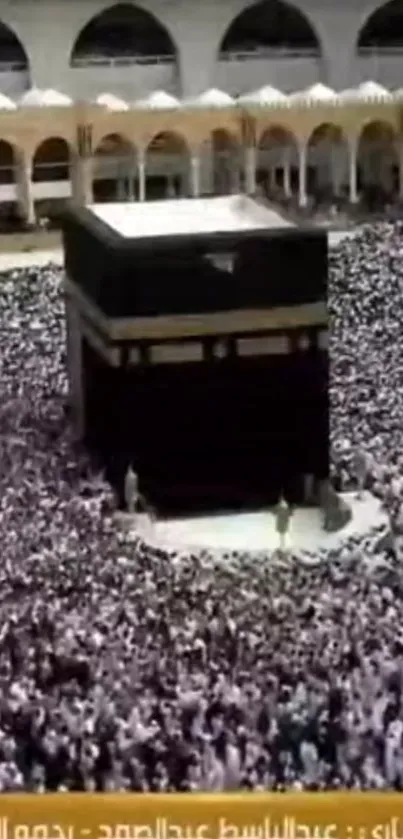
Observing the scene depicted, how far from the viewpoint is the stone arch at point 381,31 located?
4562 millimetres

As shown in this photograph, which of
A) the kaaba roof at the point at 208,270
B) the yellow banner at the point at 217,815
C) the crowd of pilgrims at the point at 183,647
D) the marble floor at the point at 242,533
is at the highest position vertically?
the kaaba roof at the point at 208,270

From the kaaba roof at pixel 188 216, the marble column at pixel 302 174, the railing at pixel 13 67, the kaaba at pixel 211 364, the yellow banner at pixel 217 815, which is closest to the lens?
the yellow banner at pixel 217 815

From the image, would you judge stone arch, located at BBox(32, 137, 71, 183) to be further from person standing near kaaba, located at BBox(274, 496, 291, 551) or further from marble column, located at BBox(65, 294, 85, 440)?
person standing near kaaba, located at BBox(274, 496, 291, 551)

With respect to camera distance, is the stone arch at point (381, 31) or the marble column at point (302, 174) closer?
the marble column at point (302, 174)

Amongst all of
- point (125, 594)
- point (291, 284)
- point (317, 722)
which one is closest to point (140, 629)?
point (125, 594)

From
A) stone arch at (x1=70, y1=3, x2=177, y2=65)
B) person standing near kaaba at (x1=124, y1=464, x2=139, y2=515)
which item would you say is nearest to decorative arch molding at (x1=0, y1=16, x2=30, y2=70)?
stone arch at (x1=70, y1=3, x2=177, y2=65)

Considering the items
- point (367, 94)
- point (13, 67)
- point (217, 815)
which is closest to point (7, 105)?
point (13, 67)

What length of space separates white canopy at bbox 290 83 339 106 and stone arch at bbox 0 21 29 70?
1.86 ft

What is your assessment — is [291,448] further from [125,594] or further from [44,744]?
[44,744]

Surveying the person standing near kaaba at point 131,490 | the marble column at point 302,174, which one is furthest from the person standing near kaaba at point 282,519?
the marble column at point 302,174

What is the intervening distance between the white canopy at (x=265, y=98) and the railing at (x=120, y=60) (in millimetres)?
172

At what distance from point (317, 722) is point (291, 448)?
1.70 feet

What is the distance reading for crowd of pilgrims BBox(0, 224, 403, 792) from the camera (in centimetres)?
382

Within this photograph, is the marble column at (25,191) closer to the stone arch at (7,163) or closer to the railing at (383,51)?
the stone arch at (7,163)
